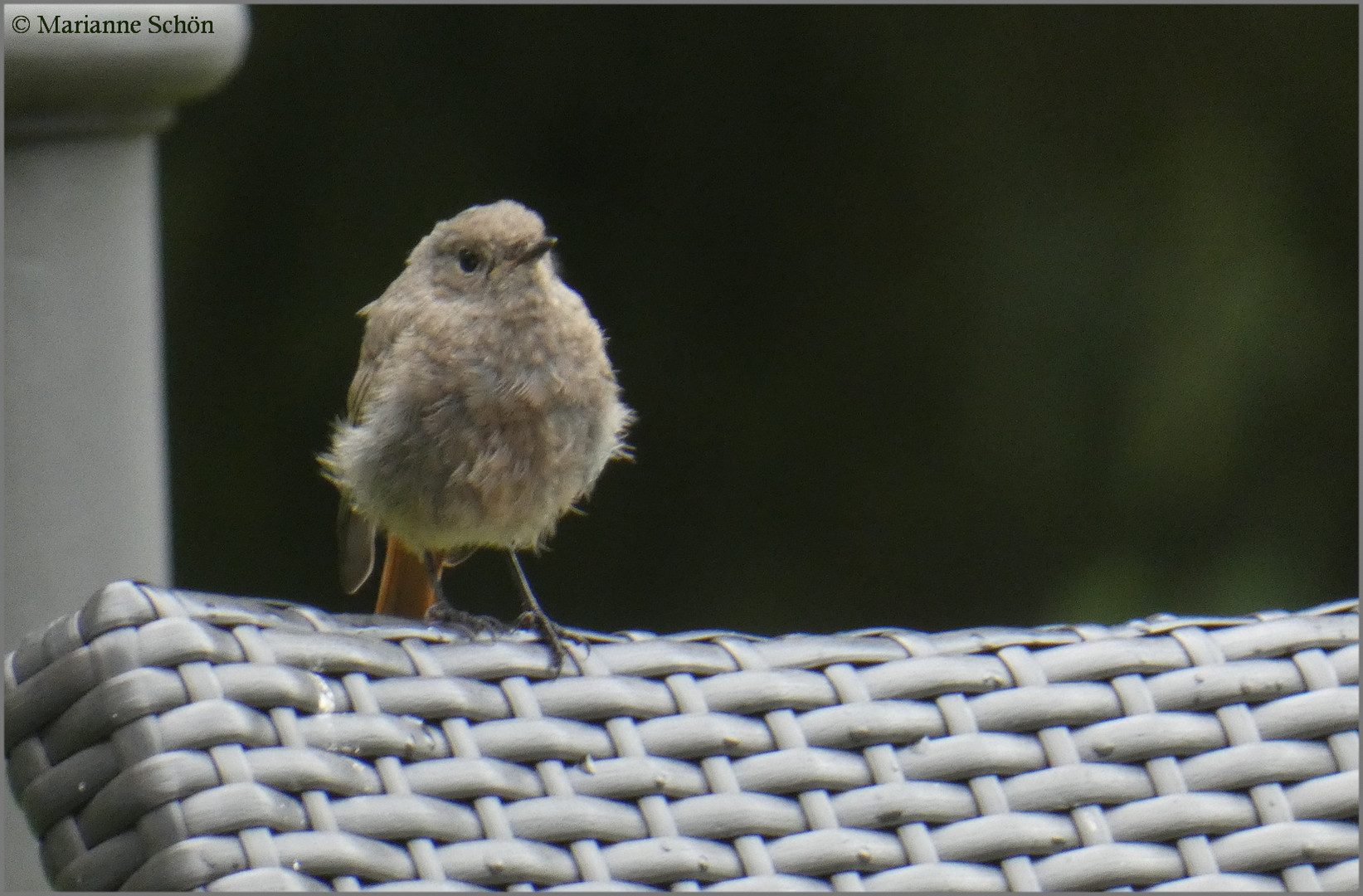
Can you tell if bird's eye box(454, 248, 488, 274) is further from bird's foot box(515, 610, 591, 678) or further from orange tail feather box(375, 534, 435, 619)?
bird's foot box(515, 610, 591, 678)

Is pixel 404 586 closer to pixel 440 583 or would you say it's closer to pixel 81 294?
pixel 440 583

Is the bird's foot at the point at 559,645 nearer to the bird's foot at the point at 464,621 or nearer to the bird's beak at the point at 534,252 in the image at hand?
the bird's foot at the point at 464,621

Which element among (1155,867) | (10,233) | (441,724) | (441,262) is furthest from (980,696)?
(441,262)

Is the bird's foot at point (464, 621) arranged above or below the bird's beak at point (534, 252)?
below

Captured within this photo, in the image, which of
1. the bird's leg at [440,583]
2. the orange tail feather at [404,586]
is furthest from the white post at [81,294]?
the orange tail feather at [404,586]

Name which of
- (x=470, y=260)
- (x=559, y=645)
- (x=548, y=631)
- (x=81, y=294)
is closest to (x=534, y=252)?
(x=470, y=260)

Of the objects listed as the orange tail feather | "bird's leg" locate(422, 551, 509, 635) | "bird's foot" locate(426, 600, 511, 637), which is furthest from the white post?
the orange tail feather
